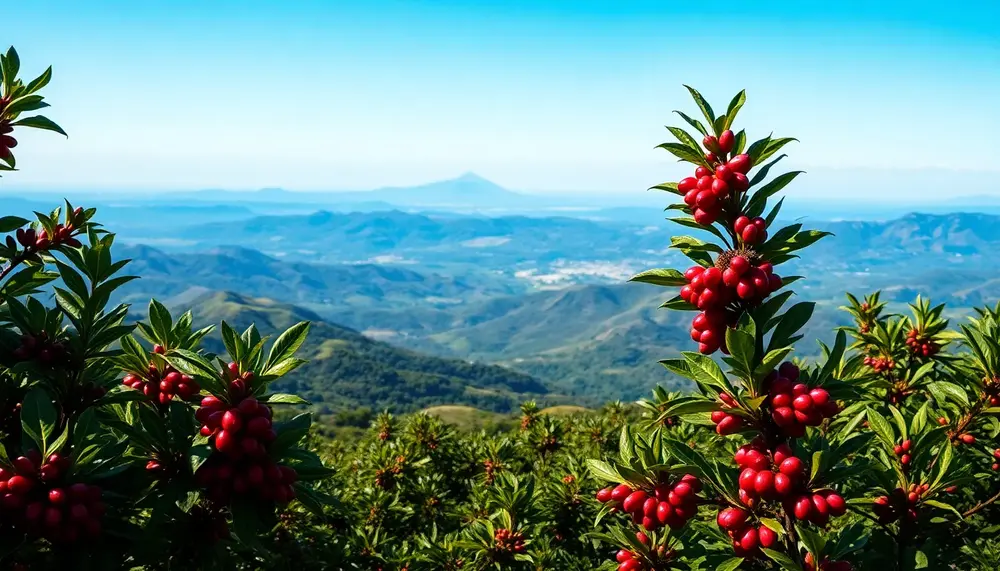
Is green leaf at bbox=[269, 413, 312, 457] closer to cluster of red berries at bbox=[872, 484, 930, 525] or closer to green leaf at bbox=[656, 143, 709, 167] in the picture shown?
green leaf at bbox=[656, 143, 709, 167]

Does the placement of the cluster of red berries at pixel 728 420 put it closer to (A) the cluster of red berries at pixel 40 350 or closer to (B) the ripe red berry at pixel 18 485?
(B) the ripe red berry at pixel 18 485

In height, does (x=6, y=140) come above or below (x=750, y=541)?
above

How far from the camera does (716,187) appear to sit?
10.7 ft

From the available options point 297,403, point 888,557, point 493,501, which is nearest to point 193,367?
point 297,403

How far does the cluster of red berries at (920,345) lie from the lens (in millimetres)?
7477

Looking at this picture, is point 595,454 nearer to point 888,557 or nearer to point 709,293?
point 888,557

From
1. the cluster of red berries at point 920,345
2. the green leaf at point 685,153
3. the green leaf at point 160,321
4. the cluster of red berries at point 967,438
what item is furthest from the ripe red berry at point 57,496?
the cluster of red berries at point 920,345

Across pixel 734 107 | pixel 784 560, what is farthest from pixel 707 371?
pixel 734 107

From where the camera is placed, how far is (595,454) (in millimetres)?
9492

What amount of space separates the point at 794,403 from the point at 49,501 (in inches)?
145

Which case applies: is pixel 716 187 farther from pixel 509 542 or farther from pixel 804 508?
pixel 509 542

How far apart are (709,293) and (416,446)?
789 centimetres

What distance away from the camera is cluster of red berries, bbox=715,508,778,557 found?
3.17m

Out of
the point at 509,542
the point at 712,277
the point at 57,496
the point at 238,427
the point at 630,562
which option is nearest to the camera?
the point at 57,496
